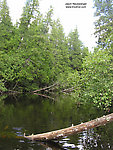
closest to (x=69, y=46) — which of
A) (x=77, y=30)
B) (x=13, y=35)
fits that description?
(x=77, y=30)

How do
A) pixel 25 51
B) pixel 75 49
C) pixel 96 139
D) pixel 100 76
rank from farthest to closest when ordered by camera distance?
1. pixel 75 49
2. pixel 25 51
3. pixel 100 76
4. pixel 96 139

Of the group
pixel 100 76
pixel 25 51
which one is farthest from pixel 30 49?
pixel 100 76

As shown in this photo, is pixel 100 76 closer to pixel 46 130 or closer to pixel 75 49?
pixel 46 130

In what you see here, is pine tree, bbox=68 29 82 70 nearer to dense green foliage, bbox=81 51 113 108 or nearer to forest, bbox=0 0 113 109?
forest, bbox=0 0 113 109

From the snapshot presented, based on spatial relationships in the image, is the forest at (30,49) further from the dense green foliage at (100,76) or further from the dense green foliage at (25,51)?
the dense green foliage at (100,76)

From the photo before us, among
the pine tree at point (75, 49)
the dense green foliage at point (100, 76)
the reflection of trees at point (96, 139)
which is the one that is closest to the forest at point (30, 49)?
the pine tree at point (75, 49)

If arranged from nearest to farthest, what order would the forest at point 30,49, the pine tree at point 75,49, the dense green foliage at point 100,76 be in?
the dense green foliage at point 100,76
the forest at point 30,49
the pine tree at point 75,49

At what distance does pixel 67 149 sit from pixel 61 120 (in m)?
5.50

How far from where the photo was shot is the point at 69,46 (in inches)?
2425

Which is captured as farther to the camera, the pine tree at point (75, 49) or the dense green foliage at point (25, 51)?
the pine tree at point (75, 49)

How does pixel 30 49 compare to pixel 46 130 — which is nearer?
pixel 46 130

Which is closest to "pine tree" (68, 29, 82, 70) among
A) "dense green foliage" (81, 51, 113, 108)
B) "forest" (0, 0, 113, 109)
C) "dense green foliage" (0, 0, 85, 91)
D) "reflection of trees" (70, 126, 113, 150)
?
"forest" (0, 0, 113, 109)

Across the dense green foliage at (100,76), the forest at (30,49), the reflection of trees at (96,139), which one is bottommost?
the reflection of trees at (96,139)

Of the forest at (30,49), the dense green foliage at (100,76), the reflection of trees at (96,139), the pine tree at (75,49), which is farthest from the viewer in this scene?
the pine tree at (75,49)
